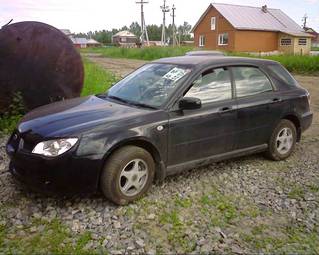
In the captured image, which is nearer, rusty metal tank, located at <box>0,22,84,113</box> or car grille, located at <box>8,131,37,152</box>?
car grille, located at <box>8,131,37,152</box>

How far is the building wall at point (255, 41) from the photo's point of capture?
140 feet

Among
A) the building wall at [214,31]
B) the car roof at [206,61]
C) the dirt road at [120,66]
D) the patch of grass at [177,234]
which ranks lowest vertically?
the patch of grass at [177,234]

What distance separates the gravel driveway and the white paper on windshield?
1290 millimetres

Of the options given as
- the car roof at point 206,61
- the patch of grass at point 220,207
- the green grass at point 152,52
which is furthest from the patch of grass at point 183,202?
the green grass at point 152,52

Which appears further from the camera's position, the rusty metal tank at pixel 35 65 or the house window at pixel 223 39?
the house window at pixel 223 39

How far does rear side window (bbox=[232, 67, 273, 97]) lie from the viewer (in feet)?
16.7

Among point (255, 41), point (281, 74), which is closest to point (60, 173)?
point (281, 74)

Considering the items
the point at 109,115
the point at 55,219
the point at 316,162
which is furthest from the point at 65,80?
the point at 316,162

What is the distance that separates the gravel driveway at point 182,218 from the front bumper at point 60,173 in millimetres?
293

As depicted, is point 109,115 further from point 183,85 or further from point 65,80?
point 65,80

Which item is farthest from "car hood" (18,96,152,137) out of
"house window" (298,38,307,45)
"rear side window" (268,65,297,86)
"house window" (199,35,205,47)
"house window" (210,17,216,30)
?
"house window" (199,35,205,47)

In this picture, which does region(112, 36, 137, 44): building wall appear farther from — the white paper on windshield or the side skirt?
the white paper on windshield

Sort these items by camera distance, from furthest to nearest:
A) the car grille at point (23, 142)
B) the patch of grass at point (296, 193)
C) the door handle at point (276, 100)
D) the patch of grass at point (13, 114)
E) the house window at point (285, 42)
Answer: the house window at point (285, 42)
the patch of grass at point (13, 114)
the door handle at point (276, 100)
the patch of grass at point (296, 193)
the car grille at point (23, 142)

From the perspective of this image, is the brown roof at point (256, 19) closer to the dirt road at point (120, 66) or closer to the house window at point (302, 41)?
the house window at point (302, 41)
